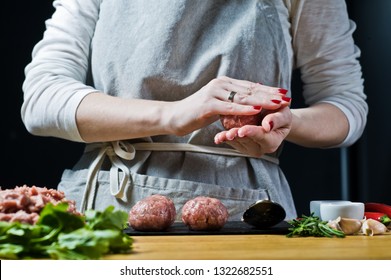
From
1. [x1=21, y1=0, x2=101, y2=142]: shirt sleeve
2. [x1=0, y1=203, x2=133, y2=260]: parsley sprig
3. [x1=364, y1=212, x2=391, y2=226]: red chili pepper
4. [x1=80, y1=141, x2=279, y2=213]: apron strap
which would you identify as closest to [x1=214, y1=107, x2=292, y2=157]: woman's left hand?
[x1=80, y1=141, x2=279, y2=213]: apron strap

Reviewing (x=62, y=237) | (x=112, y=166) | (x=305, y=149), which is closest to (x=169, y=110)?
(x=112, y=166)

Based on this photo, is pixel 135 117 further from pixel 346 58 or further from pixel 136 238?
pixel 346 58

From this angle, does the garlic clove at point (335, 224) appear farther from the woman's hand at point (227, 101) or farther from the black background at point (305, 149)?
the black background at point (305, 149)

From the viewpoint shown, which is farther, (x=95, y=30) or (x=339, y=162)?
(x=339, y=162)

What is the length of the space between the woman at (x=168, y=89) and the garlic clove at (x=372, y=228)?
0.99 feet

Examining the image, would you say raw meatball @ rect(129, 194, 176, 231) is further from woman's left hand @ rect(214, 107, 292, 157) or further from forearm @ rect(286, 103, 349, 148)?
forearm @ rect(286, 103, 349, 148)

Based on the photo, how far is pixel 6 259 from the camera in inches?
36.4

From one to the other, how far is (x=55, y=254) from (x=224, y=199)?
731 mm

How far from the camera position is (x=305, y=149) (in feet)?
8.59

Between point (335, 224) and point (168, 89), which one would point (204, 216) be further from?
point (168, 89)

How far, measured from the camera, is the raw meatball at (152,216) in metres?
1.26

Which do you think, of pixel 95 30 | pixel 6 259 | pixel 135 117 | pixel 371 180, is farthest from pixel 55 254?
pixel 371 180

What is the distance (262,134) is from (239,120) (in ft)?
0.17

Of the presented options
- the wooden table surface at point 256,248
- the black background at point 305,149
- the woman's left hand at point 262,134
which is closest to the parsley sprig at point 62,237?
the wooden table surface at point 256,248
